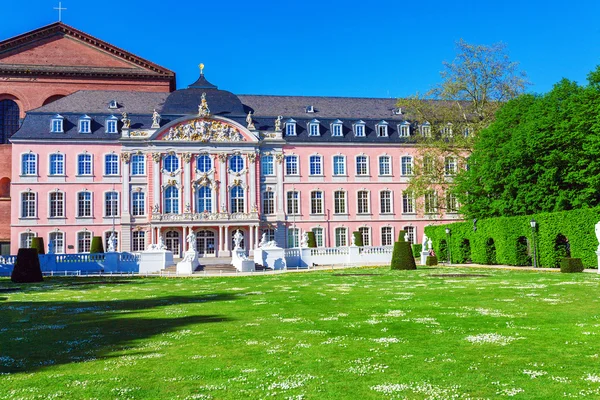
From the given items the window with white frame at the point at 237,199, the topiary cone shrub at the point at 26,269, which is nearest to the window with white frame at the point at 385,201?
the window with white frame at the point at 237,199

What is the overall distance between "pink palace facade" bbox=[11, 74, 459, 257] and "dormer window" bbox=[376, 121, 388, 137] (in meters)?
0.12

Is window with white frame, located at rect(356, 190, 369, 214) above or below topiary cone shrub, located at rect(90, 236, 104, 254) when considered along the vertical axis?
above

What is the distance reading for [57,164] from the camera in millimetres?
51062

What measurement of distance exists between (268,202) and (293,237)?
151 inches

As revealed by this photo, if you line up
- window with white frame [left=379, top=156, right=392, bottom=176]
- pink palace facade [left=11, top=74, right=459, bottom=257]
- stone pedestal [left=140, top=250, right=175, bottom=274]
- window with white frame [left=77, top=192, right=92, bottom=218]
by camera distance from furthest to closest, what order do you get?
window with white frame [left=379, top=156, right=392, bottom=176] < window with white frame [left=77, top=192, right=92, bottom=218] < pink palace facade [left=11, top=74, right=459, bottom=257] < stone pedestal [left=140, top=250, right=175, bottom=274]

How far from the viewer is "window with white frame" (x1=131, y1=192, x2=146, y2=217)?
51.3 meters

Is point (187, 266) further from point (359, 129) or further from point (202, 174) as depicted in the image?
point (359, 129)

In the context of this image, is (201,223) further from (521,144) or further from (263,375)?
(263,375)

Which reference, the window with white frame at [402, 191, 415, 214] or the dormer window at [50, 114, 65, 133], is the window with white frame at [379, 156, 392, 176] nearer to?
the window with white frame at [402, 191, 415, 214]

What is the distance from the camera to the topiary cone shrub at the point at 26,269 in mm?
26859

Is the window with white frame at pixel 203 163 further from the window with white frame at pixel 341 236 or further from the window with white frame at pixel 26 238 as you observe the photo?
the window with white frame at pixel 26 238

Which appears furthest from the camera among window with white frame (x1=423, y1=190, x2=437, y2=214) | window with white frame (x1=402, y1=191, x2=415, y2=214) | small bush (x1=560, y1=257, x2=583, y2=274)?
window with white frame (x1=402, y1=191, x2=415, y2=214)

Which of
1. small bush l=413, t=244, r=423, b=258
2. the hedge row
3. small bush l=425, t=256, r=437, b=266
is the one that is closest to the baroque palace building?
small bush l=413, t=244, r=423, b=258

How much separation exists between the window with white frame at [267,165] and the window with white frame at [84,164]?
14718 millimetres
